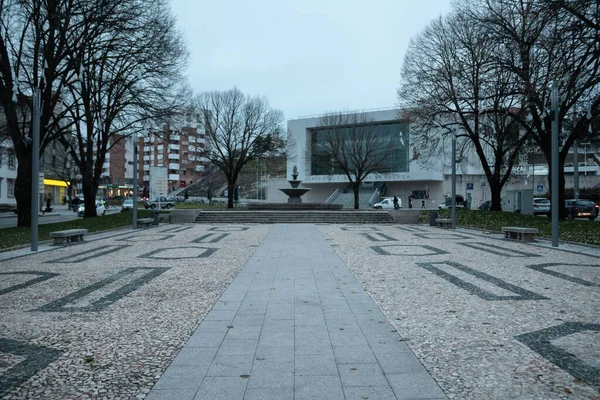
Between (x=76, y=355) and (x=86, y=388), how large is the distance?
0.98 meters

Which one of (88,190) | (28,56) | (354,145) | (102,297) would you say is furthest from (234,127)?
(102,297)

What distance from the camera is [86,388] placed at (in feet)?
13.2

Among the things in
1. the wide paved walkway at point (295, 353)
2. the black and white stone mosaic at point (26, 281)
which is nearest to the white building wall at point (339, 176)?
the black and white stone mosaic at point (26, 281)

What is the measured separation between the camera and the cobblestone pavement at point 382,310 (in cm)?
423

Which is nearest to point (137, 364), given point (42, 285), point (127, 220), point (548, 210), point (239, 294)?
point (239, 294)

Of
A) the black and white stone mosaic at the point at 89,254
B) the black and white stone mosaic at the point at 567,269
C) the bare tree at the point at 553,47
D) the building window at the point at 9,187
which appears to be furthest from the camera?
the building window at the point at 9,187

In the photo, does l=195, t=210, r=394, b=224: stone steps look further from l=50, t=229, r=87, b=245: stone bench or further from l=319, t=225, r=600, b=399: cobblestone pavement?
l=319, t=225, r=600, b=399: cobblestone pavement

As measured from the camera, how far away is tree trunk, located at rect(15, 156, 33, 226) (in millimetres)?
21078

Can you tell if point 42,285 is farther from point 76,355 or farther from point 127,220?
point 127,220

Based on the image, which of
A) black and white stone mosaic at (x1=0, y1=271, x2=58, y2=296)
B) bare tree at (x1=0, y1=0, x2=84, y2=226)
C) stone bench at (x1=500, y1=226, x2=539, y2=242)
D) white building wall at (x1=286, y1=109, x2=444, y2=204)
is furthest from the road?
white building wall at (x1=286, y1=109, x2=444, y2=204)

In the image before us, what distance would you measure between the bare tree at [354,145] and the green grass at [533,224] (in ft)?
55.5

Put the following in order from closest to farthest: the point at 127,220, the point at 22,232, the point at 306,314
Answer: the point at 306,314 < the point at 22,232 < the point at 127,220

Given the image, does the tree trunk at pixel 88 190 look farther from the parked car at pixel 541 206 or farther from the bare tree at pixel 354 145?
the parked car at pixel 541 206

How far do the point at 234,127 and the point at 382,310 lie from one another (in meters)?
40.5
